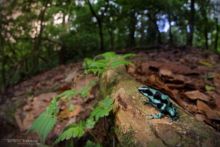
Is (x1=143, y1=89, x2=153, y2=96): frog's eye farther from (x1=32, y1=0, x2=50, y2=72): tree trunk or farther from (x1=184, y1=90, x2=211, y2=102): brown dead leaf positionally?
(x1=32, y1=0, x2=50, y2=72): tree trunk

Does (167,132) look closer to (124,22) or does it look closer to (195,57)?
(195,57)

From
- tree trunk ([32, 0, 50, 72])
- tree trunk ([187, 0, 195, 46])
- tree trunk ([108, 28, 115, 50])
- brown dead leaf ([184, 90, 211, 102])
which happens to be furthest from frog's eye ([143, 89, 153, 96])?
tree trunk ([108, 28, 115, 50])

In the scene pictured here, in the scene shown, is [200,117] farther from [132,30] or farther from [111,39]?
[111,39]

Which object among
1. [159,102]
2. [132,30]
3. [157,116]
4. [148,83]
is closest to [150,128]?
[157,116]

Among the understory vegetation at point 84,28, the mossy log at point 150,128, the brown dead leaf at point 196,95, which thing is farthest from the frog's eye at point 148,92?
the understory vegetation at point 84,28

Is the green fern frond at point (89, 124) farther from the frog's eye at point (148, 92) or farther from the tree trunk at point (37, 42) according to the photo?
the tree trunk at point (37, 42)

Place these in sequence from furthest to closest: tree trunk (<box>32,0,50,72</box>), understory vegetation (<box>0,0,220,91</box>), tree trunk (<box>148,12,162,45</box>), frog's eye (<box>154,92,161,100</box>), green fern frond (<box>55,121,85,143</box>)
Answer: tree trunk (<box>148,12,162,45</box>), understory vegetation (<box>0,0,220,91</box>), tree trunk (<box>32,0,50,72</box>), frog's eye (<box>154,92,161,100</box>), green fern frond (<box>55,121,85,143</box>)

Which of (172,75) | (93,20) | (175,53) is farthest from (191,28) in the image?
(172,75)
